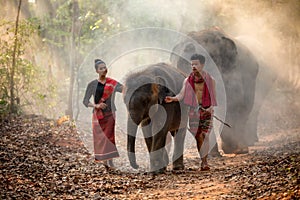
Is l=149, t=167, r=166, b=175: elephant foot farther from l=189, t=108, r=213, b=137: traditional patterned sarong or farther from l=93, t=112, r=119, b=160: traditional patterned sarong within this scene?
l=93, t=112, r=119, b=160: traditional patterned sarong

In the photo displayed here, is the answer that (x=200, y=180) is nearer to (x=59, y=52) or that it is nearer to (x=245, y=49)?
(x=245, y=49)

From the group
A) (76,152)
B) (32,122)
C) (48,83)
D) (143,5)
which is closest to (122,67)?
(143,5)

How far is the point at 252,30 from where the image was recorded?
1927 centimetres

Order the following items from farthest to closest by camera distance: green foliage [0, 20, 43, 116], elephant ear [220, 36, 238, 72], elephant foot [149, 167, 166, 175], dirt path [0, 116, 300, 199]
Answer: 1. green foliage [0, 20, 43, 116]
2. elephant ear [220, 36, 238, 72]
3. elephant foot [149, 167, 166, 175]
4. dirt path [0, 116, 300, 199]

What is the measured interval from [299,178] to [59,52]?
52.1 ft

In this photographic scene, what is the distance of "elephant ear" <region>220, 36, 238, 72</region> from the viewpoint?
12586 millimetres

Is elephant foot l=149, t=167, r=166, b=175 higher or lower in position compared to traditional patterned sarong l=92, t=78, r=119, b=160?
lower

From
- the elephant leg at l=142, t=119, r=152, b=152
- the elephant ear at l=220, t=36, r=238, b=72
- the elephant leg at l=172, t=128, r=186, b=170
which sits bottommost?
the elephant leg at l=172, t=128, r=186, b=170

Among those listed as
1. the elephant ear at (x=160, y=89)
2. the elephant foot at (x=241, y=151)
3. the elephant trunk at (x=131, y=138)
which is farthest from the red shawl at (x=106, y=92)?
the elephant foot at (x=241, y=151)

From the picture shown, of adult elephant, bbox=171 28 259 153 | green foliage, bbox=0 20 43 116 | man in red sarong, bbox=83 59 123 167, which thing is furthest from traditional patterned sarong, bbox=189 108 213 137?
green foliage, bbox=0 20 43 116

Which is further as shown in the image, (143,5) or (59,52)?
(59,52)

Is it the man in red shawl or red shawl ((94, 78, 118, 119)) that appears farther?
red shawl ((94, 78, 118, 119))

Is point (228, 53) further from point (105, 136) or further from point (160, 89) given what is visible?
point (105, 136)

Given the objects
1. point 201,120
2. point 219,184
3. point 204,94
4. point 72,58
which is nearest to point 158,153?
point 201,120
